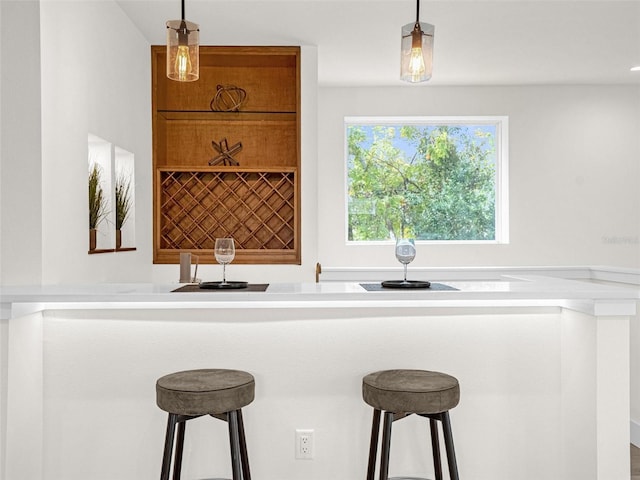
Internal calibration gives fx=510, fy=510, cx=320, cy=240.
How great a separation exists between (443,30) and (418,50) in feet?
6.06

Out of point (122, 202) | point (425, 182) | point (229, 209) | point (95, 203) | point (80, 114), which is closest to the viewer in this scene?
point (80, 114)

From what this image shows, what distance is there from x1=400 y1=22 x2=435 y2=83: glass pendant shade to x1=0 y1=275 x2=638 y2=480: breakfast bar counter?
89 cm

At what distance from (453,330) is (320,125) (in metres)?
3.65

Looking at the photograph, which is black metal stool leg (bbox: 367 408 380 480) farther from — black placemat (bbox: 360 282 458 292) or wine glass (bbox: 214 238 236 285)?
wine glass (bbox: 214 238 236 285)

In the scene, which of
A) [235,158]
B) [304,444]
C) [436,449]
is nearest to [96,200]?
[235,158]

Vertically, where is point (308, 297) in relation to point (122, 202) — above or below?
below

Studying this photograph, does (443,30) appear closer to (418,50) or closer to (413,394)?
(418,50)

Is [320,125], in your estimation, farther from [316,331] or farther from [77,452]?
[77,452]

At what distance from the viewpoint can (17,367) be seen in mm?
1944

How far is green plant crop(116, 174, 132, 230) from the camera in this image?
323 centimetres

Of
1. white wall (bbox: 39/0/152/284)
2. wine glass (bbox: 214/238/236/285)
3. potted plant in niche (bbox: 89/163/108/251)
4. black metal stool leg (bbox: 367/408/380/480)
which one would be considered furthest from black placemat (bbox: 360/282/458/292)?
potted plant in niche (bbox: 89/163/108/251)

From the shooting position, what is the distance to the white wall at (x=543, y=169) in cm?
536

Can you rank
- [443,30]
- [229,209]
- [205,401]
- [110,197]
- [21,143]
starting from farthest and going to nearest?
[229,209] → [443,30] → [110,197] → [21,143] → [205,401]

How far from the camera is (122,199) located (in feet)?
10.7
